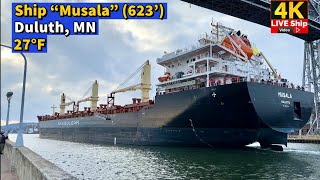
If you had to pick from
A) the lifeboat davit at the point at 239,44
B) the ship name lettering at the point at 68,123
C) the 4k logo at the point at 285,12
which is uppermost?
the 4k logo at the point at 285,12

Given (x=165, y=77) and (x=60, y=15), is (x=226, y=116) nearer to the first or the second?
(x=165, y=77)

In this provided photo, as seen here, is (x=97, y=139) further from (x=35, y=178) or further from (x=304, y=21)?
(x=35, y=178)

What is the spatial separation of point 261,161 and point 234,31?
1469cm

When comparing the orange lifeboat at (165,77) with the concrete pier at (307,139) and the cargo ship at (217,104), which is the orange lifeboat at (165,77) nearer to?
the cargo ship at (217,104)

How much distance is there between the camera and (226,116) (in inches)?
888

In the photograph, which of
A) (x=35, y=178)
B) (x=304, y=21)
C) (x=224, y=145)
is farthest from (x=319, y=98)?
(x=35, y=178)

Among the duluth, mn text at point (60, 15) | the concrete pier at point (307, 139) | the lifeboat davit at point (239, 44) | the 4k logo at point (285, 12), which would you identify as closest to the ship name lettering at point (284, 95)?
the 4k logo at point (285, 12)

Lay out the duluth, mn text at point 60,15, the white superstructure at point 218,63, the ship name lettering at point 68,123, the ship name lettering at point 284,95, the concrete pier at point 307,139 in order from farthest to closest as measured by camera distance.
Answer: the concrete pier at point 307,139, the ship name lettering at point 68,123, the white superstructure at point 218,63, the ship name lettering at point 284,95, the duluth, mn text at point 60,15

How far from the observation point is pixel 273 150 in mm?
24047

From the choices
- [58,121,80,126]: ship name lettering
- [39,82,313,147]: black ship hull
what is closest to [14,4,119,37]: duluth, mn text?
[39,82,313,147]: black ship hull

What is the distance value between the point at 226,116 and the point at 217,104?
3.52 feet

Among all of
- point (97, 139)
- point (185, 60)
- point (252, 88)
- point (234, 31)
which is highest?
point (234, 31)

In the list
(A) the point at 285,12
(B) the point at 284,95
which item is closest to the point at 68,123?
(B) the point at 284,95

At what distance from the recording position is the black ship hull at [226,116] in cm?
2183
